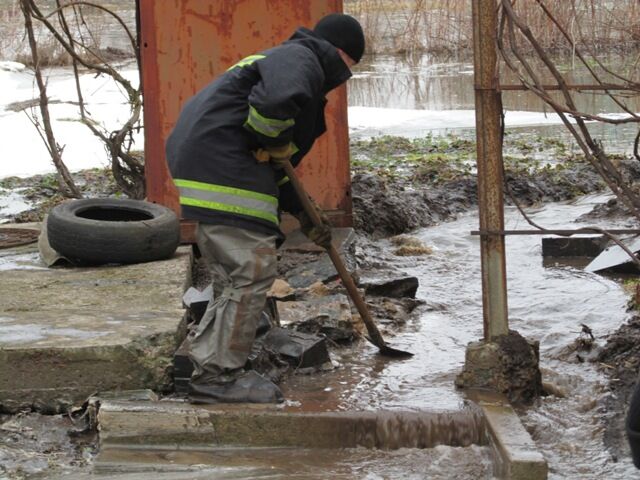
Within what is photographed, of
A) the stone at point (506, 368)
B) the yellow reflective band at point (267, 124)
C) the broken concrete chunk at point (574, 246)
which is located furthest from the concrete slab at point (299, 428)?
the broken concrete chunk at point (574, 246)

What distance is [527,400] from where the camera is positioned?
509cm

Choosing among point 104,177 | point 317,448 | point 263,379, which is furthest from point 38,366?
point 104,177

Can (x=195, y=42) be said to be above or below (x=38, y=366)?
above

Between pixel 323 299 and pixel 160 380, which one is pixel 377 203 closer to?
pixel 323 299

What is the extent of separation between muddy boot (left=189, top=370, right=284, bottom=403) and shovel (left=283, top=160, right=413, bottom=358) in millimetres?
860

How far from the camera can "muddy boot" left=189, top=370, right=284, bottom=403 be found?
486 cm

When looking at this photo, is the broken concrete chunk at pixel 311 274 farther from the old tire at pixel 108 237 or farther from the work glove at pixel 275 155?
the work glove at pixel 275 155

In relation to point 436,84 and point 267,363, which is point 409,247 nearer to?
point 267,363

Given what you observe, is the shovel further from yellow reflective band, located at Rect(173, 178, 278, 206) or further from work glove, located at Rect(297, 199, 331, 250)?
yellow reflective band, located at Rect(173, 178, 278, 206)

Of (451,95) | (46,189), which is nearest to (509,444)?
(46,189)

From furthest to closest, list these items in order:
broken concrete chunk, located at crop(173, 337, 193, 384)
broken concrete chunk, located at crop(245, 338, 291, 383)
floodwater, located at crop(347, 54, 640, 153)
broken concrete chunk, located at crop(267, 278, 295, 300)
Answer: floodwater, located at crop(347, 54, 640, 153)
broken concrete chunk, located at crop(267, 278, 295, 300)
broken concrete chunk, located at crop(245, 338, 291, 383)
broken concrete chunk, located at crop(173, 337, 193, 384)

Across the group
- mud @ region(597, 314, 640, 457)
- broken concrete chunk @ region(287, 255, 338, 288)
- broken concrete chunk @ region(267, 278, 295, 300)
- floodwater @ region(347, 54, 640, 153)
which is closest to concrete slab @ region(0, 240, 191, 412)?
broken concrete chunk @ region(267, 278, 295, 300)

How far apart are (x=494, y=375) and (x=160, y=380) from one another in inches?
62.9

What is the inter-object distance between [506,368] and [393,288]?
7.51 feet
